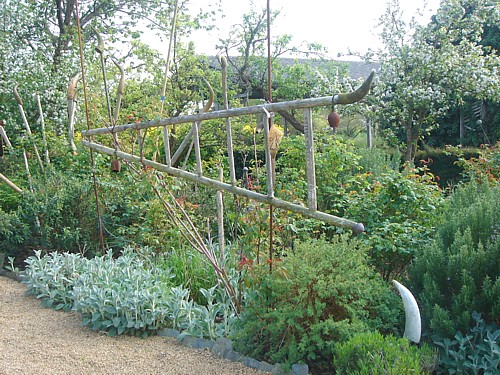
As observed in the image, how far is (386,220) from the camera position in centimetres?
388

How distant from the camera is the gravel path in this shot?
282 centimetres

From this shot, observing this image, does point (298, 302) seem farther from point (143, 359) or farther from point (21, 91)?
point (21, 91)

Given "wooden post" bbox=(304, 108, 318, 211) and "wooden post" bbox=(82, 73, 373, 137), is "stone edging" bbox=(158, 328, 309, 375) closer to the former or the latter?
"wooden post" bbox=(304, 108, 318, 211)

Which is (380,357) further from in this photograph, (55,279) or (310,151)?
(55,279)

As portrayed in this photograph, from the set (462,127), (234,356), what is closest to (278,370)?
(234,356)

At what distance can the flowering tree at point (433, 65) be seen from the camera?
970cm

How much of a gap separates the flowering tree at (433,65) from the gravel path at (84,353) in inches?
316

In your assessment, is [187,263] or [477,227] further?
[187,263]

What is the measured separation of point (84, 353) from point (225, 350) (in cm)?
88

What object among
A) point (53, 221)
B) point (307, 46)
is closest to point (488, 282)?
point (53, 221)

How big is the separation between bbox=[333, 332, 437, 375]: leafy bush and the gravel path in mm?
571

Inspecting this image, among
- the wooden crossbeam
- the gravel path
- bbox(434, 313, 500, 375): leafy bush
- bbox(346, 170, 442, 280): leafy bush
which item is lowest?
the gravel path

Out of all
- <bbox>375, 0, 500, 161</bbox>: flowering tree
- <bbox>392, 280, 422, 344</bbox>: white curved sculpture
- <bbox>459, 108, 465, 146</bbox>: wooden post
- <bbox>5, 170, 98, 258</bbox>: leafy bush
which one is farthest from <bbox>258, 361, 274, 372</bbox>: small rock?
<bbox>459, 108, 465, 146</bbox>: wooden post

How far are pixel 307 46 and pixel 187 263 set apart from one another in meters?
10.7
